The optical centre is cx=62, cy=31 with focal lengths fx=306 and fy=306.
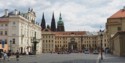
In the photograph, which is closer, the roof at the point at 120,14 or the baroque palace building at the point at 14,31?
the baroque palace building at the point at 14,31

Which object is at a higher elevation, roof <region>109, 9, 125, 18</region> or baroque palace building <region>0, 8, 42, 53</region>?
roof <region>109, 9, 125, 18</region>

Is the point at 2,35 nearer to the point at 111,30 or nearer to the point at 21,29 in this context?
the point at 21,29

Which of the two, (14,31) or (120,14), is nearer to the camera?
(14,31)

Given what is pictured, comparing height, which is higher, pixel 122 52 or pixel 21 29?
pixel 21 29

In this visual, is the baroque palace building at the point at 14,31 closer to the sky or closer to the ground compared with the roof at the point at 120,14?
closer to the ground

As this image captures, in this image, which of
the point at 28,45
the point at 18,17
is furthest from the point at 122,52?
the point at 28,45

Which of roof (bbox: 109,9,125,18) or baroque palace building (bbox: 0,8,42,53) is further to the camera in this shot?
roof (bbox: 109,9,125,18)

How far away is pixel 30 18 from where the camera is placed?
11806 cm

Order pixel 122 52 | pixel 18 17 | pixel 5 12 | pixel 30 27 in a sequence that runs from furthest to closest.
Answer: pixel 30 27 < pixel 5 12 < pixel 18 17 < pixel 122 52

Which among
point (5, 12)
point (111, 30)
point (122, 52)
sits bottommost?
point (122, 52)

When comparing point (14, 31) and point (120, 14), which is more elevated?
point (120, 14)

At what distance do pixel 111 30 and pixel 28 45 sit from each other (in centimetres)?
3062

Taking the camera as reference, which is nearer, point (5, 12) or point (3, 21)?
point (3, 21)

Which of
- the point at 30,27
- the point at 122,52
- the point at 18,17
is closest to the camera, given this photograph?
the point at 122,52
